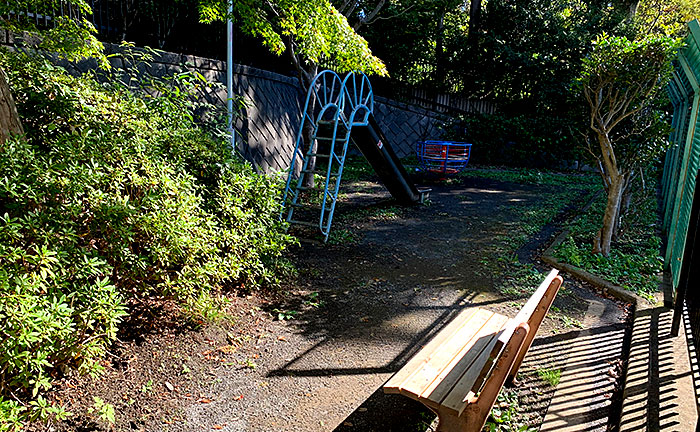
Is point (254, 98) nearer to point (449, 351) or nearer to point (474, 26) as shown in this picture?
point (449, 351)

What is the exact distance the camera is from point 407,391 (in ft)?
8.06

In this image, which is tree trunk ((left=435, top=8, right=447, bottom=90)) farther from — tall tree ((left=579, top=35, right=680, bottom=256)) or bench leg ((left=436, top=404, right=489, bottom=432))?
bench leg ((left=436, top=404, right=489, bottom=432))

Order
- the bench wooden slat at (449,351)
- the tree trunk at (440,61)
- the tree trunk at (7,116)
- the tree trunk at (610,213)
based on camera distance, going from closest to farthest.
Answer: the bench wooden slat at (449,351) → the tree trunk at (7,116) → the tree trunk at (610,213) → the tree trunk at (440,61)

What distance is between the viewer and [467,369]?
8.88ft

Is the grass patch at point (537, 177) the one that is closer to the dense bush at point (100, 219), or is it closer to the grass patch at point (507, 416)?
the dense bush at point (100, 219)

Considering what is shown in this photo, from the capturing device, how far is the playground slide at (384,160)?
8.51 meters

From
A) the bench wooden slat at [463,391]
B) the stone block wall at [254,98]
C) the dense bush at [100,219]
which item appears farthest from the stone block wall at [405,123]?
the bench wooden slat at [463,391]

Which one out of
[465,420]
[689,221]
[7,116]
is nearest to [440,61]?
[689,221]

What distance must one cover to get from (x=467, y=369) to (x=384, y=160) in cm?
660

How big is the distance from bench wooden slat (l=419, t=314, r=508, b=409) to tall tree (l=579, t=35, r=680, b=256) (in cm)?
354

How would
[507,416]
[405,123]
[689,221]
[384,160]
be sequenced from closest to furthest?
1. [507,416]
2. [689,221]
3. [384,160]
4. [405,123]

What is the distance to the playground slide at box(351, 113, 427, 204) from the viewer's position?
8508mm

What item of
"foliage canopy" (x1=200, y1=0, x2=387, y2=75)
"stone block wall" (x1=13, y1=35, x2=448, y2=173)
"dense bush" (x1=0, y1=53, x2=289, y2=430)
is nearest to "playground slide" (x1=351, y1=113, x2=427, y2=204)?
"foliage canopy" (x1=200, y1=0, x2=387, y2=75)

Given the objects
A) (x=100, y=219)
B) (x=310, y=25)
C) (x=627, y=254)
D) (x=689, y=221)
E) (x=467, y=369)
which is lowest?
(x=467, y=369)
